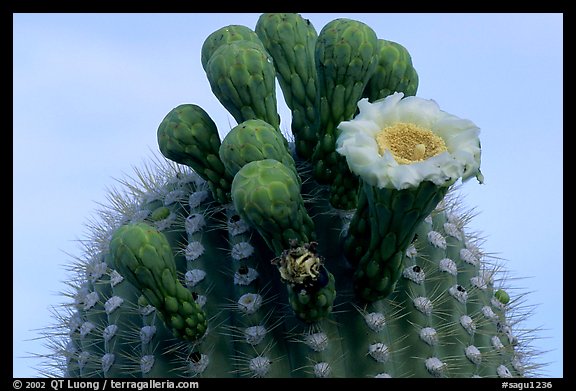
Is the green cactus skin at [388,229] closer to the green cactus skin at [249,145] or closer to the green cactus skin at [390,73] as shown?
the green cactus skin at [249,145]

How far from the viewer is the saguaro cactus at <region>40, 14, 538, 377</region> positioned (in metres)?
2.97

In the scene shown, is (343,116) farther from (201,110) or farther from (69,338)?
(69,338)

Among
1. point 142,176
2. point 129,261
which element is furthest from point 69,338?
point 129,261

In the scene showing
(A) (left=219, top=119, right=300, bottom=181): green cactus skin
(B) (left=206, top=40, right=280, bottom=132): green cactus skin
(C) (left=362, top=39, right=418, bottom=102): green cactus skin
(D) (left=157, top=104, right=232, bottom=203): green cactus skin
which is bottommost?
(A) (left=219, top=119, right=300, bottom=181): green cactus skin

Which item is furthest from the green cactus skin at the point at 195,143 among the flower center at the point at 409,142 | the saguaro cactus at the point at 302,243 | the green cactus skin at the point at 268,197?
the flower center at the point at 409,142

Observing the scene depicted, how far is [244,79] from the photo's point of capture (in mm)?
3373

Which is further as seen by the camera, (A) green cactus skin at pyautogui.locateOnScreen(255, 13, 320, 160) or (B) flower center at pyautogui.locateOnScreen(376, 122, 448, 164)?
(A) green cactus skin at pyautogui.locateOnScreen(255, 13, 320, 160)

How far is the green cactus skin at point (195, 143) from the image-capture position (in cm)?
347

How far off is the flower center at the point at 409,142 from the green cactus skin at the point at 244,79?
0.60 m

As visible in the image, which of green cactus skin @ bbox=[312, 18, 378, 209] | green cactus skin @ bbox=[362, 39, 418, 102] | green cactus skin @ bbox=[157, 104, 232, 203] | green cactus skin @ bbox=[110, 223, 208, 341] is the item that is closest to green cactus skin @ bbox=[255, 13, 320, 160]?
green cactus skin @ bbox=[312, 18, 378, 209]

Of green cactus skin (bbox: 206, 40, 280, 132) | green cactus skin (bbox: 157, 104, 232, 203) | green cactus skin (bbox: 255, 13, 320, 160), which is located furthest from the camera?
green cactus skin (bbox: 255, 13, 320, 160)

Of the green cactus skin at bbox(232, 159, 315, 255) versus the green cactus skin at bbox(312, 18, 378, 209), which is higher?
the green cactus skin at bbox(312, 18, 378, 209)

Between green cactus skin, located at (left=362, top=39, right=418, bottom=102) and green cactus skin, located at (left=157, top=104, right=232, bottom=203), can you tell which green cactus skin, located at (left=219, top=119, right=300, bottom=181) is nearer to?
green cactus skin, located at (left=157, top=104, right=232, bottom=203)

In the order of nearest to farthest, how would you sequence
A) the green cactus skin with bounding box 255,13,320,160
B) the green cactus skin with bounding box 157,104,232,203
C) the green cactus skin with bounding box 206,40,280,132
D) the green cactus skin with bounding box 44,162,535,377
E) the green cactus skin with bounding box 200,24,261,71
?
the green cactus skin with bounding box 44,162,535,377, the green cactus skin with bounding box 206,40,280,132, the green cactus skin with bounding box 157,104,232,203, the green cactus skin with bounding box 200,24,261,71, the green cactus skin with bounding box 255,13,320,160
